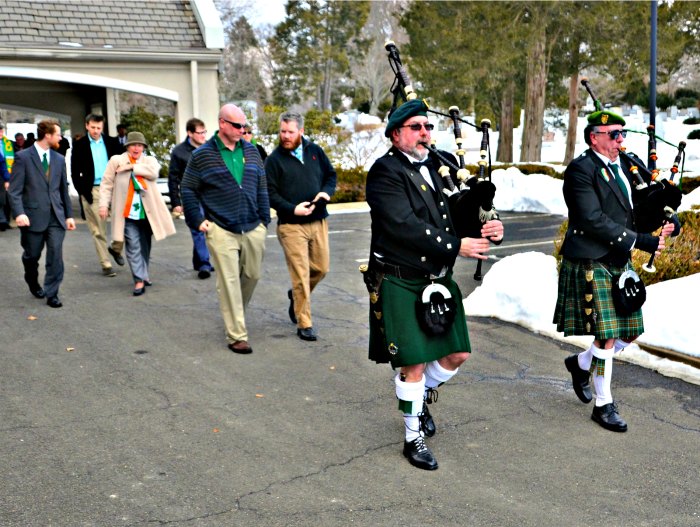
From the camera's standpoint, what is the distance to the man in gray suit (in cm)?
856

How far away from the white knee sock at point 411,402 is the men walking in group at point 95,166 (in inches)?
252

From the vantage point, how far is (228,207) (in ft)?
22.7

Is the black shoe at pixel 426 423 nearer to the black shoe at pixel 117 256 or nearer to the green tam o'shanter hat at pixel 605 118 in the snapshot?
the green tam o'shanter hat at pixel 605 118

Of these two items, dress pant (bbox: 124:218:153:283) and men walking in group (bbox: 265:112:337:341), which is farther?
dress pant (bbox: 124:218:153:283)

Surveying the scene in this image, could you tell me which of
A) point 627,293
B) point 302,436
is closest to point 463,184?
point 627,293

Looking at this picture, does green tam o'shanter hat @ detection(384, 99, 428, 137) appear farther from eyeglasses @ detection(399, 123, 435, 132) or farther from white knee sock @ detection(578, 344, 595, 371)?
white knee sock @ detection(578, 344, 595, 371)

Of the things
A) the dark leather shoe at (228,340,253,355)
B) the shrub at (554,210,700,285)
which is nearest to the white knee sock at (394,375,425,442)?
the dark leather shoe at (228,340,253,355)

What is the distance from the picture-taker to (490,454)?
4.75m

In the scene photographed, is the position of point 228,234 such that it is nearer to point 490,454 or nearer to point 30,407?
point 30,407

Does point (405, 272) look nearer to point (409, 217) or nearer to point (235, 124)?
point (409, 217)

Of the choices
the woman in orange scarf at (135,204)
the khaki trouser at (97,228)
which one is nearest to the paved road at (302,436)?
the woman in orange scarf at (135,204)

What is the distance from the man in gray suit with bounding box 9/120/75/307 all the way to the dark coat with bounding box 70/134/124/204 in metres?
1.54

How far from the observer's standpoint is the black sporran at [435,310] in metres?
4.52

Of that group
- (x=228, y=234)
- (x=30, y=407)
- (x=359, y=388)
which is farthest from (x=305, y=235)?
(x=30, y=407)
